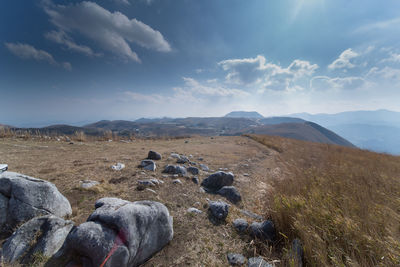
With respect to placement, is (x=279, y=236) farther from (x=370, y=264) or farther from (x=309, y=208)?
(x=370, y=264)

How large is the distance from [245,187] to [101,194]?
17.3 feet

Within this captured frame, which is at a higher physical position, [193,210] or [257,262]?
[257,262]

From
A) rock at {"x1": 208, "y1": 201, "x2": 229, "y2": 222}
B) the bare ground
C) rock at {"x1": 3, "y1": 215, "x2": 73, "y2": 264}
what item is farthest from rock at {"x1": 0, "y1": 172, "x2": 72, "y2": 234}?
rock at {"x1": 208, "y1": 201, "x2": 229, "y2": 222}

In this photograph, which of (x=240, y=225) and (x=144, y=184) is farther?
(x=144, y=184)

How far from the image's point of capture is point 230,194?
5.12m

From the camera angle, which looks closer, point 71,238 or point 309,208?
point 71,238

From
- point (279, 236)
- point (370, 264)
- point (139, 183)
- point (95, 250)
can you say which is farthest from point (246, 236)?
point (139, 183)

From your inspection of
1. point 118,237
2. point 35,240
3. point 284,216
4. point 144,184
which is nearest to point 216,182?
point 144,184

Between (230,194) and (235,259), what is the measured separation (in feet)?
8.84

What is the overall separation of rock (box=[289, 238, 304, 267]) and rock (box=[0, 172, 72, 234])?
434 cm

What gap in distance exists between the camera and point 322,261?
1.91m

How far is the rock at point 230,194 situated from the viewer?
498cm

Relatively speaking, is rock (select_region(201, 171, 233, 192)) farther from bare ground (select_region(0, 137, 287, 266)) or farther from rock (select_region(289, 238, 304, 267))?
rock (select_region(289, 238, 304, 267))

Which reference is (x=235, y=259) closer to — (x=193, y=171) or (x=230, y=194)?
(x=230, y=194)
